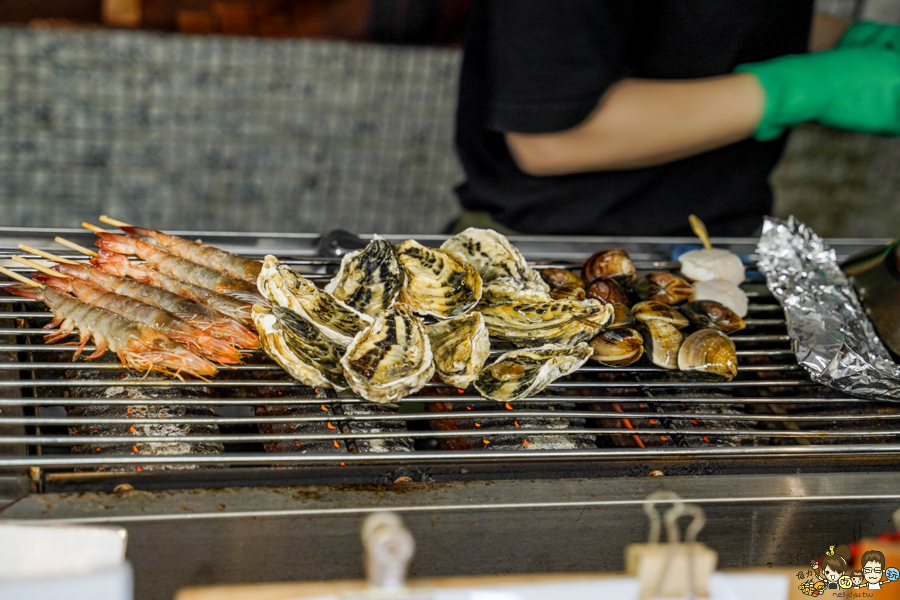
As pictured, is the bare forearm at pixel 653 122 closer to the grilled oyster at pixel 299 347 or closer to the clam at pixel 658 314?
the clam at pixel 658 314

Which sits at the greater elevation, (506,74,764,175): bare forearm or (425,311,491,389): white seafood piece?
(506,74,764,175): bare forearm

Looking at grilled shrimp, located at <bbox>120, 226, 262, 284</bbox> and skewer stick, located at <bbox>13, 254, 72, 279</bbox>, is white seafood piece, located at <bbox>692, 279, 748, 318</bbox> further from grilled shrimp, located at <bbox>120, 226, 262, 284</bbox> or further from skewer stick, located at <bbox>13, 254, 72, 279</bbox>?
skewer stick, located at <bbox>13, 254, 72, 279</bbox>

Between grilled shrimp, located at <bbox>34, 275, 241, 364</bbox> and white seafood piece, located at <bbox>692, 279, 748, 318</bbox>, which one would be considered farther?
white seafood piece, located at <bbox>692, 279, 748, 318</bbox>

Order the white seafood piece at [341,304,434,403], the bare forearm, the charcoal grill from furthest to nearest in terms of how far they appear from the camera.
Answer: the bare forearm, the white seafood piece at [341,304,434,403], the charcoal grill

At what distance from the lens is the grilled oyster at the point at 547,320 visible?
1.30 metres

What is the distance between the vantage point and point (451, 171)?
3350mm

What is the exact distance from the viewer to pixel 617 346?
4.39 ft

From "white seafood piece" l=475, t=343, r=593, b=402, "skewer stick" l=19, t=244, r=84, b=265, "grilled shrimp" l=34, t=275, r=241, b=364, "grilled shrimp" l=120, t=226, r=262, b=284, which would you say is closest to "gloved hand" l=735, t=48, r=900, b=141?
"white seafood piece" l=475, t=343, r=593, b=402

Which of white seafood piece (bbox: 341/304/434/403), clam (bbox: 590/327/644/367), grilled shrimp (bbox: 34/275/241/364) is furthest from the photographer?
clam (bbox: 590/327/644/367)

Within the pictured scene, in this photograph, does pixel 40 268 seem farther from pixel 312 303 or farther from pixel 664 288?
pixel 664 288

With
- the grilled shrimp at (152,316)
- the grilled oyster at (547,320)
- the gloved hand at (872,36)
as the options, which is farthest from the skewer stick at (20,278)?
the gloved hand at (872,36)

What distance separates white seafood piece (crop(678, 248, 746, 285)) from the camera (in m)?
1.57

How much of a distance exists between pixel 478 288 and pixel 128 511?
0.72 m

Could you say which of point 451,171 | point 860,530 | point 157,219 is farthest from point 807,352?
point 157,219
